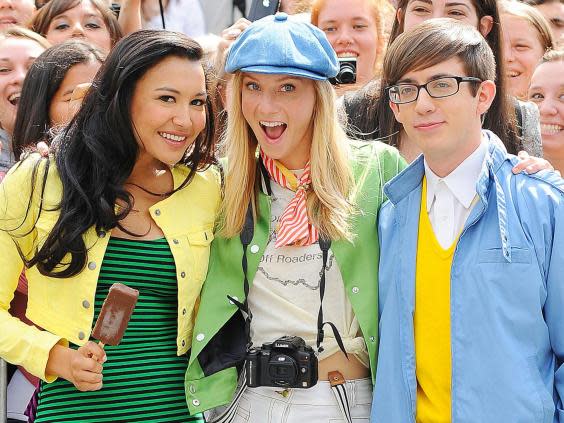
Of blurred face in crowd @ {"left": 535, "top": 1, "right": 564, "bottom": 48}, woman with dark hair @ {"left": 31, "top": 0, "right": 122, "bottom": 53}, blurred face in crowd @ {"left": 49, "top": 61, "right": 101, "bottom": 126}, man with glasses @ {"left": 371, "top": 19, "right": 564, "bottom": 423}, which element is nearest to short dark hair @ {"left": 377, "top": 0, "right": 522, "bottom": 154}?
man with glasses @ {"left": 371, "top": 19, "right": 564, "bottom": 423}

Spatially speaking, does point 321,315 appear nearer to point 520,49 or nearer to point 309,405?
point 309,405

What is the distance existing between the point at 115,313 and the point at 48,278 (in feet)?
1.44

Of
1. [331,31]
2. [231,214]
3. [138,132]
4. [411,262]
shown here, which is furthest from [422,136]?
[331,31]

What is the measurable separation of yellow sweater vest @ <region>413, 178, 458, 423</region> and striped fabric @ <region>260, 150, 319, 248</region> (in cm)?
44

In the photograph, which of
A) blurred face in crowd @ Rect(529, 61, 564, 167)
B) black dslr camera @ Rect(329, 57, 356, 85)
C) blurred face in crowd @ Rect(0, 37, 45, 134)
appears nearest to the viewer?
black dslr camera @ Rect(329, 57, 356, 85)

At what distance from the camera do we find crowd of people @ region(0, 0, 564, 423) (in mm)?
2949

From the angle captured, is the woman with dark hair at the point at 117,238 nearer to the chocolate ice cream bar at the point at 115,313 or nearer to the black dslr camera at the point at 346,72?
the chocolate ice cream bar at the point at 115,313

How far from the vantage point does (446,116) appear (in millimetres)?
3098

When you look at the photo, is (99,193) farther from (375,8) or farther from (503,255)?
(375,8)

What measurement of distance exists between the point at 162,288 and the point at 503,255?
49.4 inches

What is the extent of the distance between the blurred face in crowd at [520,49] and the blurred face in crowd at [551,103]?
88 centimetres

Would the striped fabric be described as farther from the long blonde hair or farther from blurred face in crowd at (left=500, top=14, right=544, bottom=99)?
blurred face in crowd at (left=500, top=14, right=544, bottom=99)

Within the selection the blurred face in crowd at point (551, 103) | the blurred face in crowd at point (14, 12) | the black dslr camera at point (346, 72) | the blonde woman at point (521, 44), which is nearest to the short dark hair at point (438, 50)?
the black dslr camera at point (346, 72)

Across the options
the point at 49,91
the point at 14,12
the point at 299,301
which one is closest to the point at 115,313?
the point at 299,301
